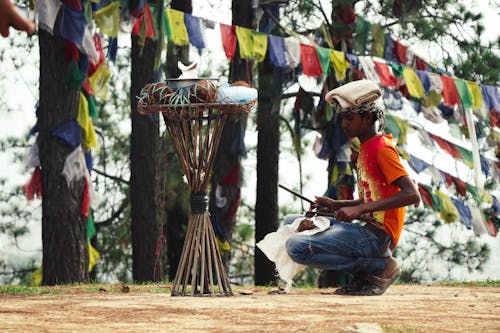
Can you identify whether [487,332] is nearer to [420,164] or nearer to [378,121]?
[378,121]

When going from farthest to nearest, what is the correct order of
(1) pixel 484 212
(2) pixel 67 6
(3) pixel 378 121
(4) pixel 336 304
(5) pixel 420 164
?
(1) pixel 484 212
(5) pixel 420 164
(2) pixel 67 6
(3) pixel 378 121
(4) pixel 336 304

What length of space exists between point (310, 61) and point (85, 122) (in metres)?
3.11

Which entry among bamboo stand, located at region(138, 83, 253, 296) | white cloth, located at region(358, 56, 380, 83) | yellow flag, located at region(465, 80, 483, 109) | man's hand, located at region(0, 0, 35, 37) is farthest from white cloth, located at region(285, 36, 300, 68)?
man's hand, located at region(0, 0, 35, 37)

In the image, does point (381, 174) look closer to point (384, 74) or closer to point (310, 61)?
point (310, 61)

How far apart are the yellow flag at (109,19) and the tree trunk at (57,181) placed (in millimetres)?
474

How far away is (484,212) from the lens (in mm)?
14180

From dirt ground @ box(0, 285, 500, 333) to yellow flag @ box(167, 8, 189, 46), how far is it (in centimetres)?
379

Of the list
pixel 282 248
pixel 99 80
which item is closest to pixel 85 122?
pixel 99 80

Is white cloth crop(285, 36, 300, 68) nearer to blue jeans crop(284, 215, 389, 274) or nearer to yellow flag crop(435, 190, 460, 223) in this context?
yellow flag crop(435, 190, 460, 223)

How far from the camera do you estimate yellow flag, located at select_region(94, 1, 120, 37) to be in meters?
9.06

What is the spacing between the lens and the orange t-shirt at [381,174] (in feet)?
19.8

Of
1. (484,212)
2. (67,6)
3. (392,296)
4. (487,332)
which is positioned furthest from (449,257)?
(487,332)

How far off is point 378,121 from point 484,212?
8302 millimetres

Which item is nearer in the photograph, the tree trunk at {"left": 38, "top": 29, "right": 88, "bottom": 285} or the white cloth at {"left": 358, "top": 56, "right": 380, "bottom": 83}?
the tree trunk at {"left": 38, "top": 29, "right": 88, "bottom": 285}
